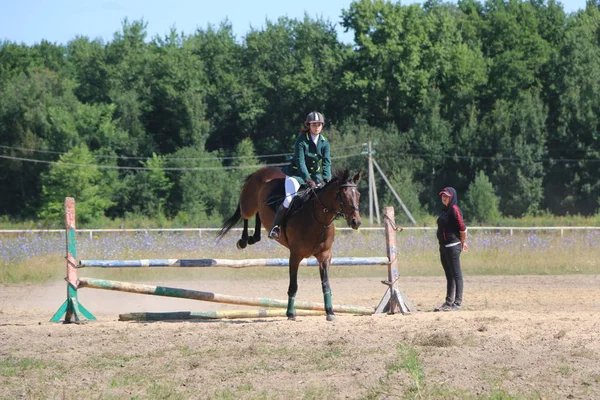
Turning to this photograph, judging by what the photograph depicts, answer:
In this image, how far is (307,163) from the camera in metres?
13.0

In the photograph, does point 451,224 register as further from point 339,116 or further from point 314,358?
point 339,116

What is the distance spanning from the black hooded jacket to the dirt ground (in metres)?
1.38

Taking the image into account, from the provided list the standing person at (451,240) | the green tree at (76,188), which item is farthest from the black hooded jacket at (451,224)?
the green tree at (76,188)

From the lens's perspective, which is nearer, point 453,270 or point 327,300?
point 327,300

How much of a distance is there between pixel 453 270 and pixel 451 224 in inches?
30.8

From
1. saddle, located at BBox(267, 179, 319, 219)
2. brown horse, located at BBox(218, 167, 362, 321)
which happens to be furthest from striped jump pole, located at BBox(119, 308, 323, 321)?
saddle, located at BBox(267, 179, 319, 219)

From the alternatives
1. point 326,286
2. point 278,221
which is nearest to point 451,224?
point 326,286

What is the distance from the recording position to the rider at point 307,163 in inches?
498

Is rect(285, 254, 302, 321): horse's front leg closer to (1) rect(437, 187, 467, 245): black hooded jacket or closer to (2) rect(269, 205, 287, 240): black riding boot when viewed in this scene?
(2) rect(269, 205, 287, 240): black riding boot

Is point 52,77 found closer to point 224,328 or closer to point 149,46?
point 149,46

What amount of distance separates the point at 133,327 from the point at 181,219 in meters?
43.3

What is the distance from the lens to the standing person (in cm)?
1410

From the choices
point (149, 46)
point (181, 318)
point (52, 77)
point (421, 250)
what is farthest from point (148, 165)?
point (181, 318)

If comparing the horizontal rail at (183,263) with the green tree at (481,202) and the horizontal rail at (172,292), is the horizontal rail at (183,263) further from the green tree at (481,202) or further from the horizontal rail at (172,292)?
the green tree at (481,202)
